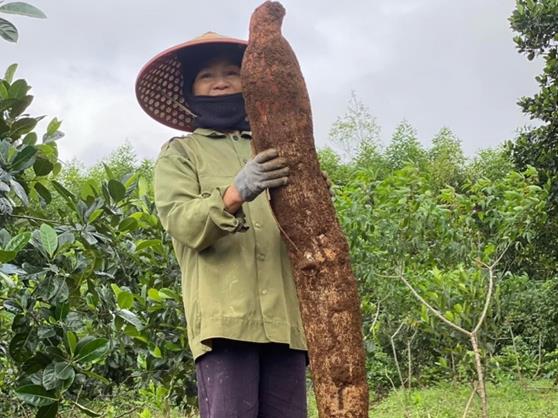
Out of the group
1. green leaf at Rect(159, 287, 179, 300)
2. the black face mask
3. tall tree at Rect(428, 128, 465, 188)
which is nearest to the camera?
the black face mask

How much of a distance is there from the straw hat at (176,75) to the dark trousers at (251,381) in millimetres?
640

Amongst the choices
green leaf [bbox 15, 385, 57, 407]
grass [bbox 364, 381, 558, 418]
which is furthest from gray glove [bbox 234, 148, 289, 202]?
grass [bbox 364, 381, 558, 418]

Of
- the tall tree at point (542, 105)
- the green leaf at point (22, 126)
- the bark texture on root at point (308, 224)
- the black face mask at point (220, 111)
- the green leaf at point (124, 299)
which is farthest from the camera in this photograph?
the tall tree at point (542, 105)

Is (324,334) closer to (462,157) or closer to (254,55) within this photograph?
(254,55)

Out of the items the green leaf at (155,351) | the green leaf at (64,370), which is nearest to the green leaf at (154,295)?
the green leaf at (155,351)

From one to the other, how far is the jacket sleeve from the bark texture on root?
115 millimetres

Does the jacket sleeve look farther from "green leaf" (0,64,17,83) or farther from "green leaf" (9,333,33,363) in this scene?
"green leaf" (0,64,17,83)

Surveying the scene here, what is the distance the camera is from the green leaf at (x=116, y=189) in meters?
2.10

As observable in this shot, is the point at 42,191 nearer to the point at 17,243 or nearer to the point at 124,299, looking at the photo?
the point at 124,299

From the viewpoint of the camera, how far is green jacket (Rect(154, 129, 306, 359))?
1586 mm

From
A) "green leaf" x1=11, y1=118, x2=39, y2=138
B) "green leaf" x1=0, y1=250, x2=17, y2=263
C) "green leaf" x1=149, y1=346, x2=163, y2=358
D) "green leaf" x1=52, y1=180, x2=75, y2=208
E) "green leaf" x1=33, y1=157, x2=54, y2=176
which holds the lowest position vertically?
"green leaf" x1=149, y1=346, x2=163, y2=358

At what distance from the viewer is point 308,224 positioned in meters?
1.54

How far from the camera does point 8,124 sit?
1.89 metres

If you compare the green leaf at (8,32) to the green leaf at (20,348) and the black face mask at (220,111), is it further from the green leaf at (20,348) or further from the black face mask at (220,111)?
the green leaf at (20,348)
